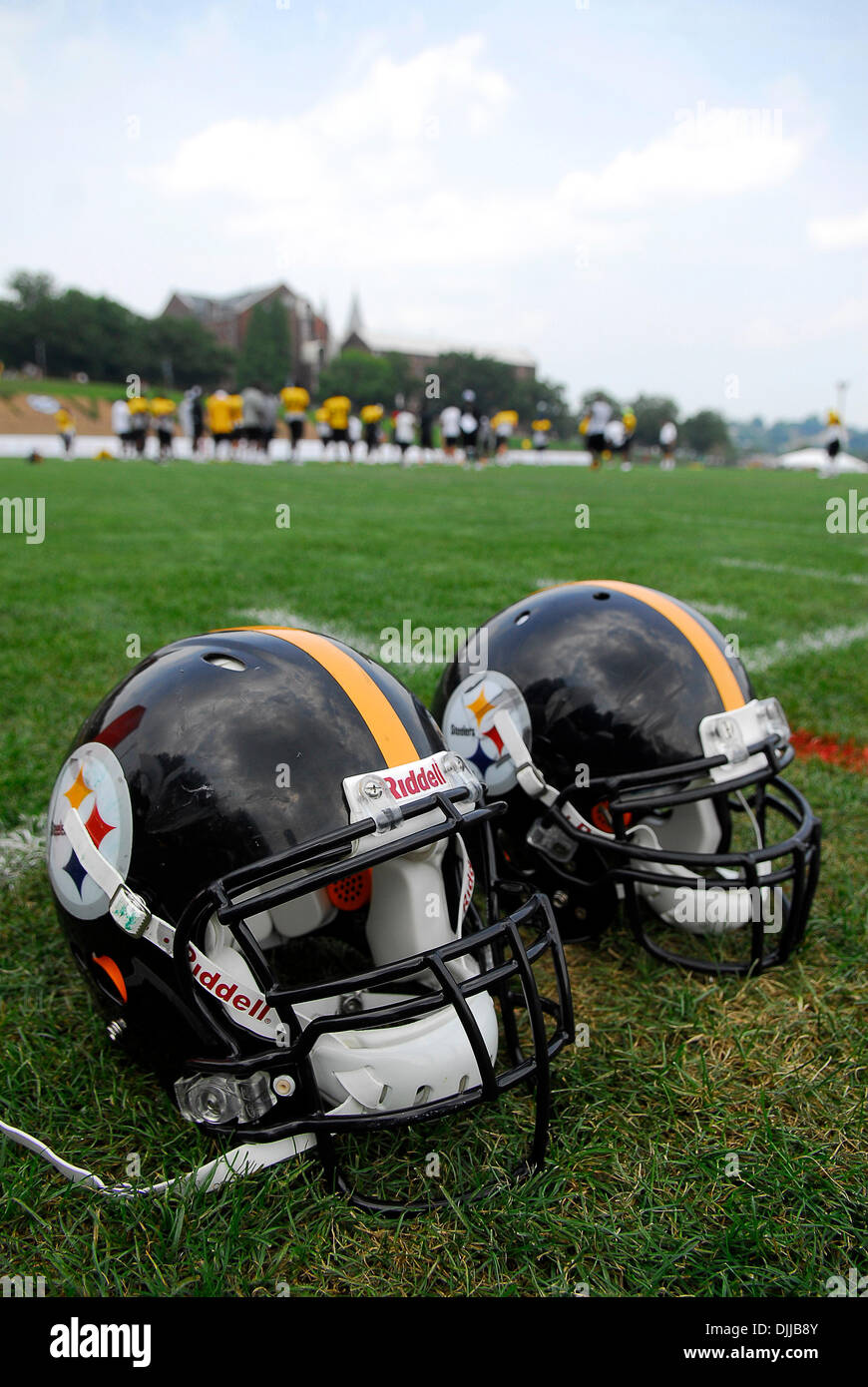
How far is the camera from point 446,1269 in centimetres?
153

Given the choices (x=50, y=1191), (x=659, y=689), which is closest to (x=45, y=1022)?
(x=50, y=1191)

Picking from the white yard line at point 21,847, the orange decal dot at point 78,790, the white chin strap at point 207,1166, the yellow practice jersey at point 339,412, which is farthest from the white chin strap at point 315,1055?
the yellow practice jersey at point 339,412

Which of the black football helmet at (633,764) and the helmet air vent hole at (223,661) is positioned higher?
the helmet air vent hole at (223,661)

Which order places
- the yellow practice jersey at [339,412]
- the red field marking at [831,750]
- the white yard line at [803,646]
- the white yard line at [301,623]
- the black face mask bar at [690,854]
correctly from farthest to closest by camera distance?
the yellow practice jersey at [339,412] < the white yard line at [301,623] < the white yard line at [803,646] < the red field marking at [831,750] < the black face mask bar at [690,854]

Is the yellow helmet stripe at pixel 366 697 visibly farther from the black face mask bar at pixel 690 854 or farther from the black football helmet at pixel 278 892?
the black face mask bar at pixel 690 854

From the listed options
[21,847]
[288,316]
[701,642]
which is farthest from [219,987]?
[288,316]

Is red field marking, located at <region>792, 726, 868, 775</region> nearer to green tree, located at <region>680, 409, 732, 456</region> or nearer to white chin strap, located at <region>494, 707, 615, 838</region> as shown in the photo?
white chin strap, located at <region>494, 707, 615, 838</region>

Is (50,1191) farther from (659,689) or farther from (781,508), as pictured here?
(781,508)

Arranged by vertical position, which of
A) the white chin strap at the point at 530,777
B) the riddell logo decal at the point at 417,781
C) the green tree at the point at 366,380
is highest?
the green tree at the point at 366,380

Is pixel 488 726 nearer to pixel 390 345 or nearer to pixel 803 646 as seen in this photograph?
pixel 803 646

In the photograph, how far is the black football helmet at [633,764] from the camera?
2.13m

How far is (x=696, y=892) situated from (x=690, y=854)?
301 mm

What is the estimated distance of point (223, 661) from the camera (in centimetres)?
181

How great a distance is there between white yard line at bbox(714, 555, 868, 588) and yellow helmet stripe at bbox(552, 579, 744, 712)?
5.85m
